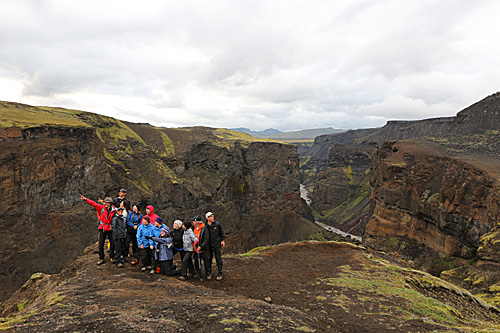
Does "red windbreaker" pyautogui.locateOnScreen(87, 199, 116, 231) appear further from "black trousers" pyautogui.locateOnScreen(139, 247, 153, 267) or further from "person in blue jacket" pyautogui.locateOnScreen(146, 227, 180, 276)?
"person in blue jacket" pyautogui.locateOnScreen(146, 227, 180, 276)

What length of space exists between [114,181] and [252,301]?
52.7 meters

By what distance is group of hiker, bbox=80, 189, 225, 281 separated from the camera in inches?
490

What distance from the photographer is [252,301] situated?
10453mm

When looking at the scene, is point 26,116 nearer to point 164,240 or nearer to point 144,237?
point 144,237

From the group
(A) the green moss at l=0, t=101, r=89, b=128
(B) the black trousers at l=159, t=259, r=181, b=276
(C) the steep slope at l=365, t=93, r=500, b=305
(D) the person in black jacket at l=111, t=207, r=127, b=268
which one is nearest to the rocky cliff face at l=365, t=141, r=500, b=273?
(C) the steep slope at l=365, t=93, r=500, b=305

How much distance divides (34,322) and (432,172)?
185ft

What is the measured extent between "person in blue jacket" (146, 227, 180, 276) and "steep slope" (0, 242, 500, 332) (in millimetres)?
670

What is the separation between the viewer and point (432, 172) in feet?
157

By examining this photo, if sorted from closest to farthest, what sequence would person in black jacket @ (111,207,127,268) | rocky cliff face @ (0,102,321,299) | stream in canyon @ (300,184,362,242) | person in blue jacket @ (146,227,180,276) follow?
person in blue jacket @ (146,227,180,276) → person in black jacket @ (111,207,127,268) → rocky cliff face @ (0,102,321,299) → stream in canyon @ (300,184,362,242)

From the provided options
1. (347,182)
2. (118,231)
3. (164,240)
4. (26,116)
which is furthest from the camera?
(347,182)

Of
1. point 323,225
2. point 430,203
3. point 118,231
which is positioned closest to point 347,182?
point 323,225

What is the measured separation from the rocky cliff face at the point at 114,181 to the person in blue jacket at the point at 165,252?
3784 cm

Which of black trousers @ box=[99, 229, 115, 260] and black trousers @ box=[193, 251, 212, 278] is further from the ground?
black trousers @ box=[99, 229, 115, 260]

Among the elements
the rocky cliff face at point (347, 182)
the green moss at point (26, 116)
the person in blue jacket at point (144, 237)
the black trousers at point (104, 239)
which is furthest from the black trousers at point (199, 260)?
the rocky cliff face at point (347, 182)
